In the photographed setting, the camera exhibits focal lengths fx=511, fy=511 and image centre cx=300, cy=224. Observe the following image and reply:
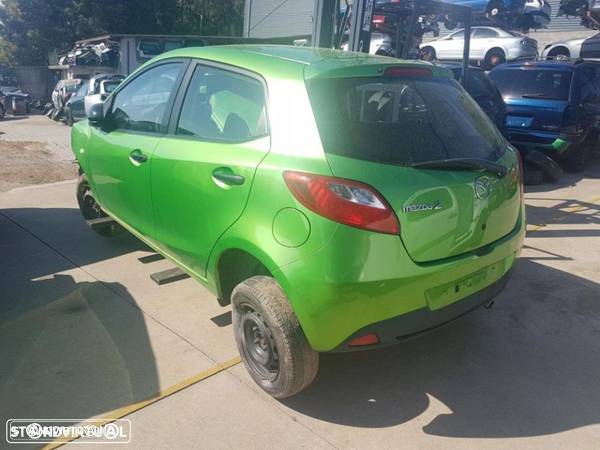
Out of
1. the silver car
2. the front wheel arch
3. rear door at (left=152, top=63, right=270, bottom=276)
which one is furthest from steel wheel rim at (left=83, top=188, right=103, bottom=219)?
the silver car

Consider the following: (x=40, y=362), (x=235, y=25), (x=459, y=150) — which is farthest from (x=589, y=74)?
(x=235, y=25)

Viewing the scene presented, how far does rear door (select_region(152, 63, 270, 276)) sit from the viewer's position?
270 cm

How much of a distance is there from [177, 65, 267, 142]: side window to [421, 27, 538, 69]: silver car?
14.9 metres

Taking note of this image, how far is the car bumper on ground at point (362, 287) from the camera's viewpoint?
2260mm

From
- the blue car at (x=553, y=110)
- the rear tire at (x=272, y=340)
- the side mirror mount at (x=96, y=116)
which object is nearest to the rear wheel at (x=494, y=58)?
the blue car at (x=553, y=110)

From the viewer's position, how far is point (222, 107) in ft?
9.96

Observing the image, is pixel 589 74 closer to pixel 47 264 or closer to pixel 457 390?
pixel 457 390

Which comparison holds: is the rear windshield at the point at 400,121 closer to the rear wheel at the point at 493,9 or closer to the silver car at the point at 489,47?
the rear wheel at the point at 493,9

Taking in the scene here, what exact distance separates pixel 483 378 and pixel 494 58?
1577cm

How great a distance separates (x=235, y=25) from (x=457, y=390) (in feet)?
126

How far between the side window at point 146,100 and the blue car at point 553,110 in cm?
663

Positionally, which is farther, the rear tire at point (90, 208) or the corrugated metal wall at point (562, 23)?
the corrugated metal wall at point (562, 23)

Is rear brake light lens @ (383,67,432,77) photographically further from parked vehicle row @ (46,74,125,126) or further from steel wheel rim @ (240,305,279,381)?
parked vehicle row @ (46,74,125,126)

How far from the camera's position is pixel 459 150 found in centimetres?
271
